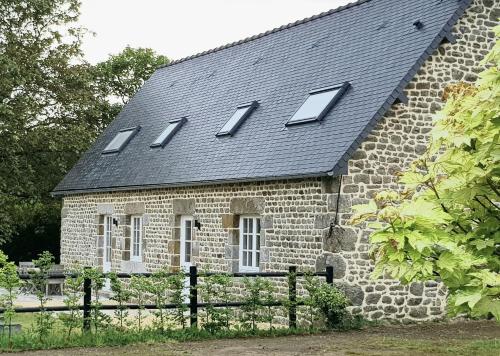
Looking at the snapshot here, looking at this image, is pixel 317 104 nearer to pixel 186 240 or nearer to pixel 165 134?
pixel 186 240

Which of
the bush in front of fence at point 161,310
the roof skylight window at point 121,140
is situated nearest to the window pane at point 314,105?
the bush in front of fence at point 161,310

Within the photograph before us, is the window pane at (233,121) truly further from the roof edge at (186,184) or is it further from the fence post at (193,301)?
the fence post at (193,301)

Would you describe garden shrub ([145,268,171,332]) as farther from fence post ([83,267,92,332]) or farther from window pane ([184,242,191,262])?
window pane ([184,242,191,262])

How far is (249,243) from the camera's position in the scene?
1653 cm

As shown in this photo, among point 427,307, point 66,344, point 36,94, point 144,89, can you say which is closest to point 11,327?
point 66,344

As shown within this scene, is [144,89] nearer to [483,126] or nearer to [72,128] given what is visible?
[72,128]

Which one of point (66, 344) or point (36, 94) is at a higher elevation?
point (36, 94)

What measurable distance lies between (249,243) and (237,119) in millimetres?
3217

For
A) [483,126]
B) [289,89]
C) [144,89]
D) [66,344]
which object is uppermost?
[144,89]

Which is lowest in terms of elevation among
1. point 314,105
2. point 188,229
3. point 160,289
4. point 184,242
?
point 160,289

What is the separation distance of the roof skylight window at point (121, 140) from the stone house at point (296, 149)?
525 mm

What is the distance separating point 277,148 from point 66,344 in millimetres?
6190

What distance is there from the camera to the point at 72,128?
28125mm

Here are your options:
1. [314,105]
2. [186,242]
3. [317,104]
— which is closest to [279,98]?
[314,105]
